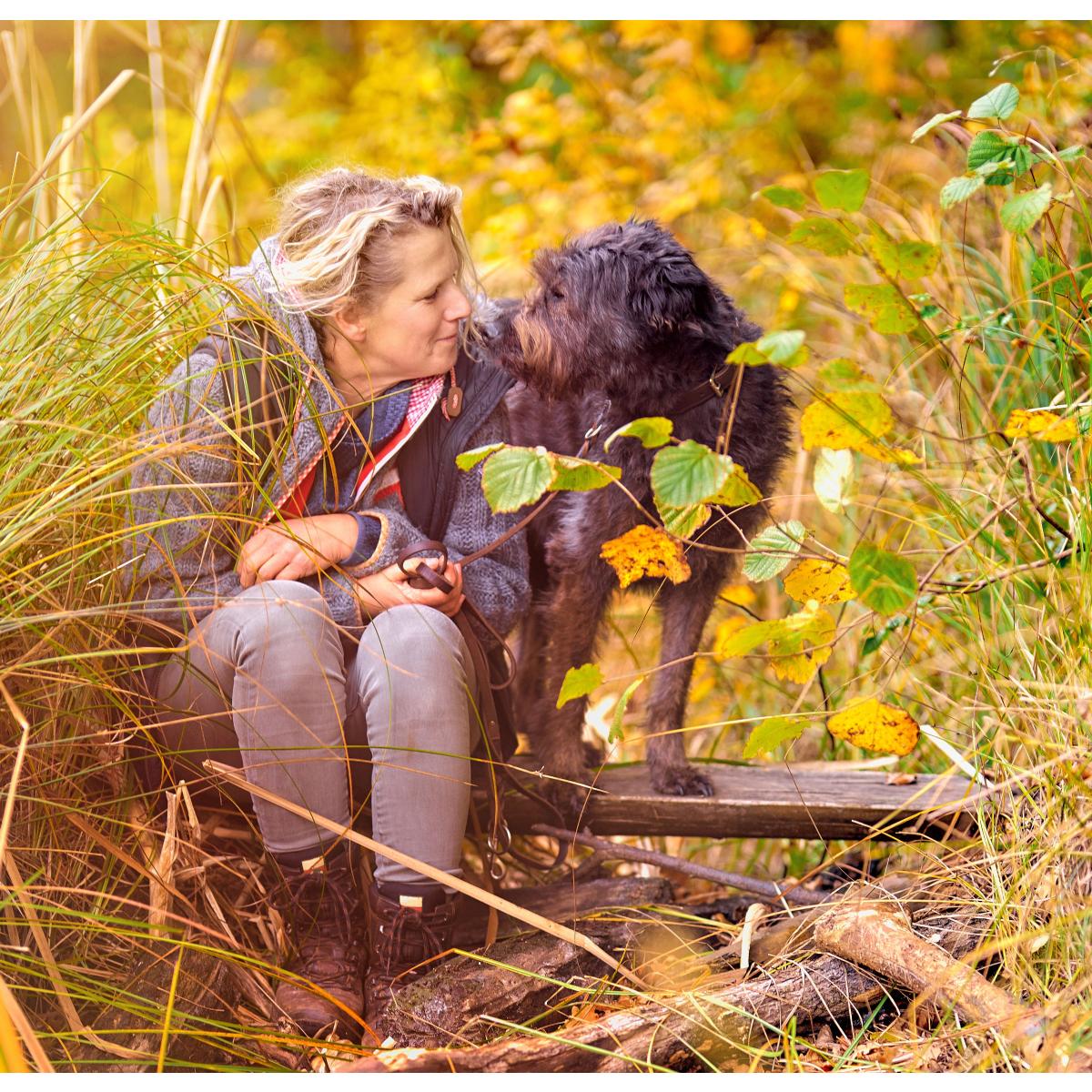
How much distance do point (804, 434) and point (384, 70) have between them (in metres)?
4.60

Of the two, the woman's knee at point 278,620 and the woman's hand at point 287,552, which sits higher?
the woman's hand at point 287,552

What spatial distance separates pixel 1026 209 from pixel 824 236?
339 mm

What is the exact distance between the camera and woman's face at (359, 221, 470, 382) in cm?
208

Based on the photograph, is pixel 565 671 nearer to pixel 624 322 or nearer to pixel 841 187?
pixel 624 322

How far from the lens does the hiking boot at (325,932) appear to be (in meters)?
2.00

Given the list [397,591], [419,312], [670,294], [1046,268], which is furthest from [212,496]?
[1046,268]

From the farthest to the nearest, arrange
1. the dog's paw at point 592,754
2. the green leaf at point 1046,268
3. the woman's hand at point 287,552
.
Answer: the dog's paw at point 592,754
the green leaf at point 1046,268
the woman's hand at point 287,552

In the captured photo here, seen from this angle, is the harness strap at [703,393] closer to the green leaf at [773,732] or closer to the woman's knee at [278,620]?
the green leaf at [773,732]

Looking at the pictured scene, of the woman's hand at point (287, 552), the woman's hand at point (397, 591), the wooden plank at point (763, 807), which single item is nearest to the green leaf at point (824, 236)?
the woman's hand at point (397, 591)

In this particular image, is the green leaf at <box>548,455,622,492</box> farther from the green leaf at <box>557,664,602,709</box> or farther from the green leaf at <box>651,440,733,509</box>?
the green leaf at <box>557,664,602,709</box>

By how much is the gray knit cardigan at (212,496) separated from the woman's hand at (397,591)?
21mm

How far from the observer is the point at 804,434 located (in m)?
1.82

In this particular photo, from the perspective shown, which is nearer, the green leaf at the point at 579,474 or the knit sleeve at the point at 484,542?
the green leaf at the point at 579,474

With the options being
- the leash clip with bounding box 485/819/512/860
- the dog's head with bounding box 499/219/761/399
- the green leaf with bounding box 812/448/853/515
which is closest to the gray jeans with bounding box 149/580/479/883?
the leash clip with bounding box 485/819/512/860
